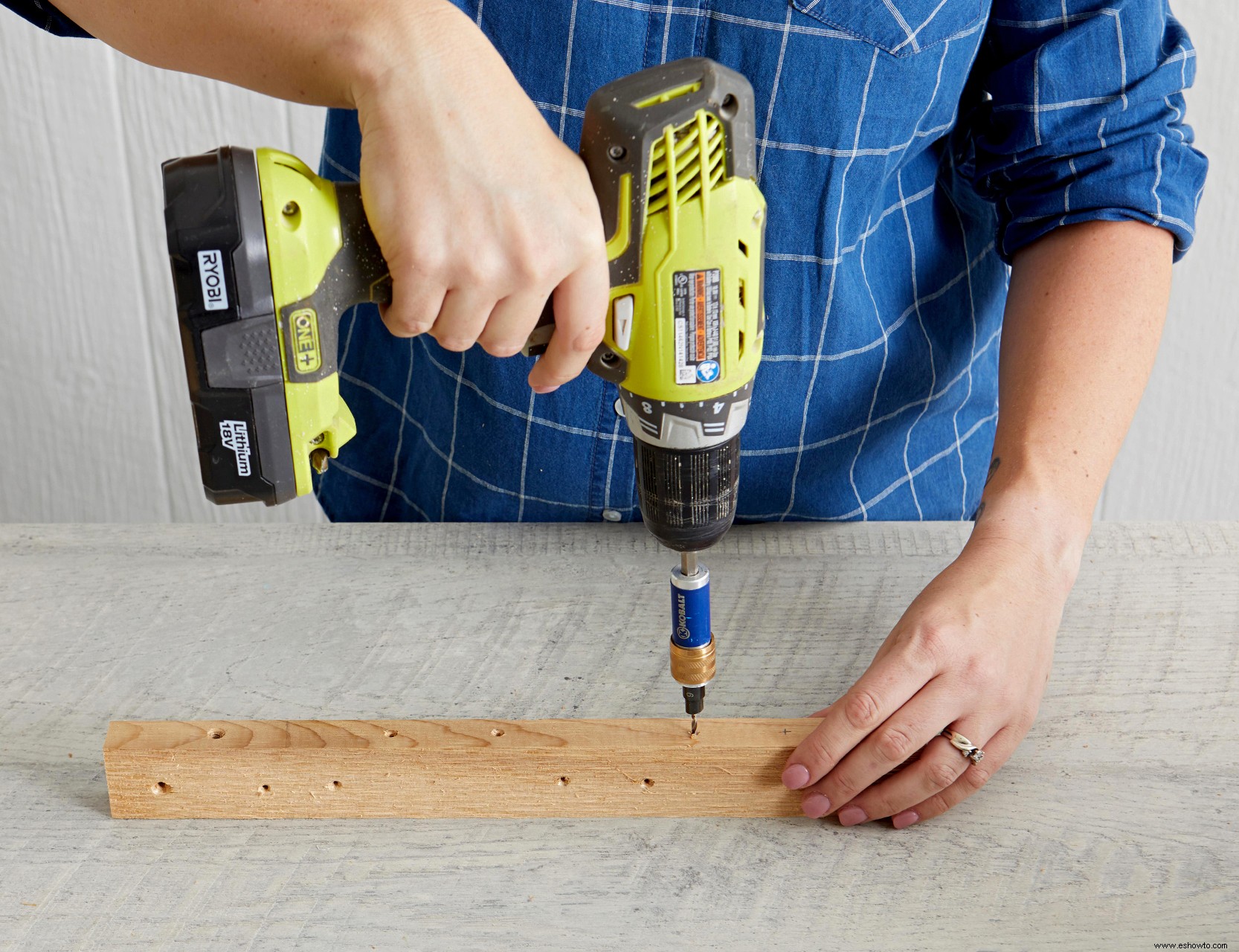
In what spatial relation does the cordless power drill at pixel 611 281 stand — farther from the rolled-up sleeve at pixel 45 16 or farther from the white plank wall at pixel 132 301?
the white plank wall at pixel 132 301

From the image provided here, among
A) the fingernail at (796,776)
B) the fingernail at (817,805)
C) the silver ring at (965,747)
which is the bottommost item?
the fingernail at (817,805)

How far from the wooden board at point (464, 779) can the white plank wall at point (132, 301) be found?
119 cm

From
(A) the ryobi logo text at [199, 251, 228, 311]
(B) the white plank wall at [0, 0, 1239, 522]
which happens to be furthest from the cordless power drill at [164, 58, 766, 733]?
(B) the white plank wall at [0, 0, 1239, 522]

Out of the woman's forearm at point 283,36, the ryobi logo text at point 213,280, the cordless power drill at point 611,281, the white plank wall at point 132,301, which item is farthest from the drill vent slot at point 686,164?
the white plank wall at point 132,301

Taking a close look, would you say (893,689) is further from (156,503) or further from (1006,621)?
(156,503)

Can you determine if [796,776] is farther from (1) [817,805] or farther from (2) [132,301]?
(2) [132,301]

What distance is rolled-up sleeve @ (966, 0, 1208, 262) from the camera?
41.2 inches

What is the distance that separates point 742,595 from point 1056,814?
364mm

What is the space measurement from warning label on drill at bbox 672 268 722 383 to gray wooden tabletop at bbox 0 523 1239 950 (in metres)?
0.35

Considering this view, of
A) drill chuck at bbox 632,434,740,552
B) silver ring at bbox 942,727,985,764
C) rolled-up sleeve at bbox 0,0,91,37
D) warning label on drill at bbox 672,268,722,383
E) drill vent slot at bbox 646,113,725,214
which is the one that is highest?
rolled-up sleeve at bbox 0,0,91,37

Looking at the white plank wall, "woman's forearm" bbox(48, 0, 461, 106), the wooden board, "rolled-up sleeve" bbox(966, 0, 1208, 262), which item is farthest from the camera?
the white plank wall

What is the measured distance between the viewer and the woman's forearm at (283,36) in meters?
0.68

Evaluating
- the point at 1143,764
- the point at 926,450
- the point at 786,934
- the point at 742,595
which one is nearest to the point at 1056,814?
the point at 1143,764

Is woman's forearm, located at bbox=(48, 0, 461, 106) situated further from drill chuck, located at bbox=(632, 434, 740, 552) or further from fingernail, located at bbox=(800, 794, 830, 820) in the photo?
fingernail, located at bbox=(800, 794, 830, 820)
